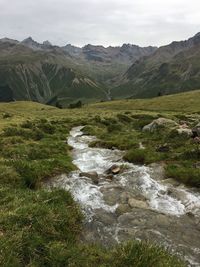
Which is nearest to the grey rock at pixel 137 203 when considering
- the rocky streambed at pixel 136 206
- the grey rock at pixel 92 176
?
the rocky streambed at pixel 136 206

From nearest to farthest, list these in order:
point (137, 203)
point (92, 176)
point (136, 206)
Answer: point (136, 206) → point (137, 203) → point (92, 176)

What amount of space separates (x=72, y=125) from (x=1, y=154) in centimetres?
3526

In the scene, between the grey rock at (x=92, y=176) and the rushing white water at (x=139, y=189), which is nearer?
the rushing white water at (x=139, y=189)

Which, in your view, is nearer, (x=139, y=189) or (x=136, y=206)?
(x=136, y=206)

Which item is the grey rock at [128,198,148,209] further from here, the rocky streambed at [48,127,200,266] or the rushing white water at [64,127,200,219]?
the rushing white water at [64,127,200,219]

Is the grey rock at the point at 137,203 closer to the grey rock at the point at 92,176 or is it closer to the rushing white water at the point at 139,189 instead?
the rushing white water at the point at 139,189

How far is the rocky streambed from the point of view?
52.3ft

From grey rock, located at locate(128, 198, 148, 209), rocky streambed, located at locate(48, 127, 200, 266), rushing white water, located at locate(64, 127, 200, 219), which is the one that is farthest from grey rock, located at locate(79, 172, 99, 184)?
grey rock, located at locate(128, 198, 148, 209)

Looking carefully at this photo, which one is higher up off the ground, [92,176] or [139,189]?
[92,176]

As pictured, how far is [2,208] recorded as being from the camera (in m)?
15.9

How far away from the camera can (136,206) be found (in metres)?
19.7

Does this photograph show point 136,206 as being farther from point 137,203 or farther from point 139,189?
point 139,189

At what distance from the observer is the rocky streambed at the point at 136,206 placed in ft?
52.3

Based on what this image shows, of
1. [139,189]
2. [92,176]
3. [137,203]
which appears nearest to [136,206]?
[137,203]
